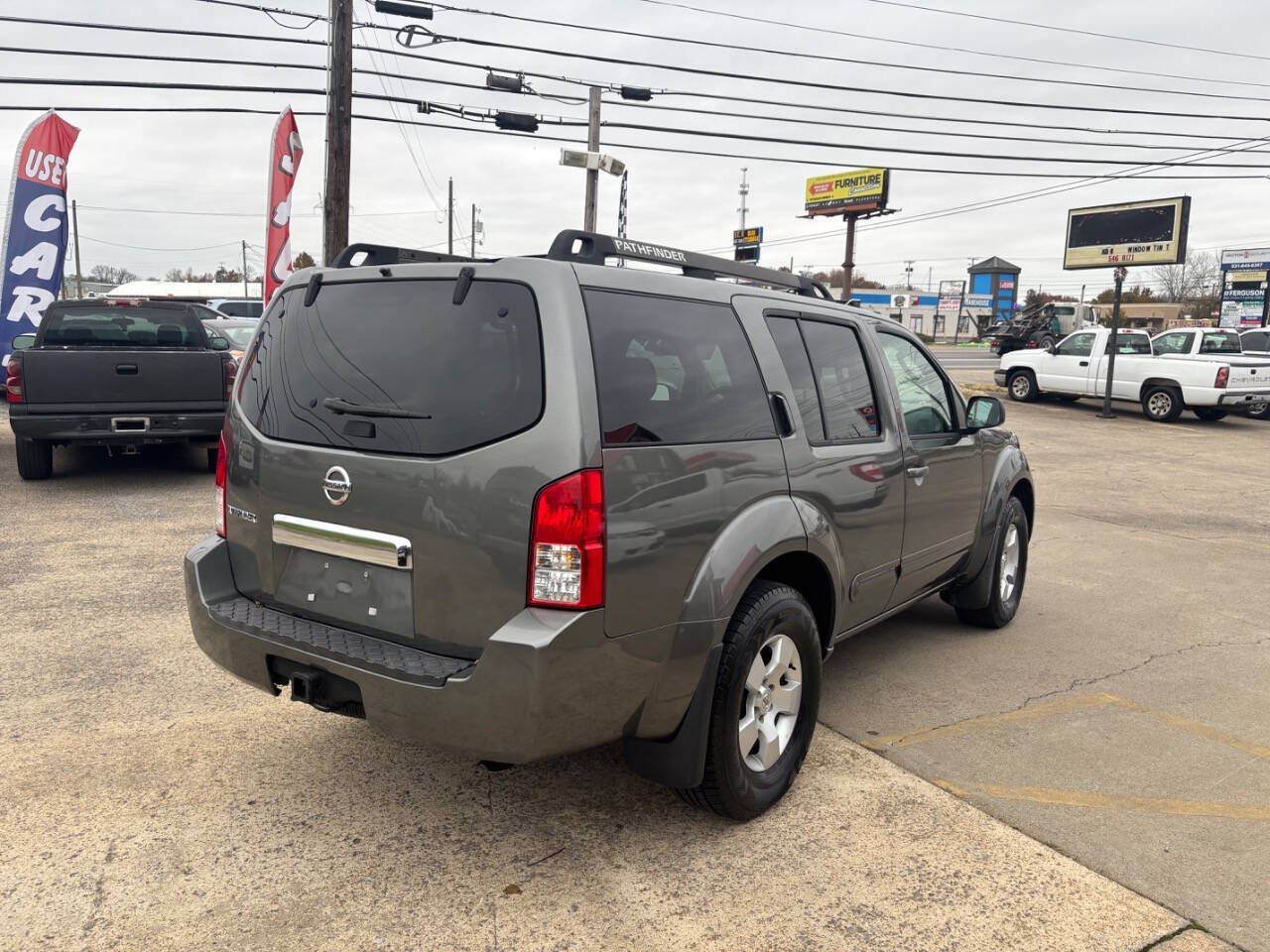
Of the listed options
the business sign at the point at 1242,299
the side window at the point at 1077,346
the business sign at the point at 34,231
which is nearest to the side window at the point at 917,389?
the business sign at the point at 34,231

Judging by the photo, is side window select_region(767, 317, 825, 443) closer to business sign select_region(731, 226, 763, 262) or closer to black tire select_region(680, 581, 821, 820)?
black tire select_region(680, 581, 821, 820)

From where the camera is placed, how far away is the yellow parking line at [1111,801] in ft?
10.9

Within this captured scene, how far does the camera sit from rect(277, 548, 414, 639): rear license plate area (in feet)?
9.04

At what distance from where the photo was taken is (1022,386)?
2186 cm

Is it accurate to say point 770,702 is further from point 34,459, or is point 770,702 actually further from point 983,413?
point 34,459

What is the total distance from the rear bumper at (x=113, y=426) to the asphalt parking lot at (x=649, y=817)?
3.22 metres

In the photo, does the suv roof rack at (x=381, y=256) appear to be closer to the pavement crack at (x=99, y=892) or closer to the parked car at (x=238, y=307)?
the pavement crack at (x=99, y=892)

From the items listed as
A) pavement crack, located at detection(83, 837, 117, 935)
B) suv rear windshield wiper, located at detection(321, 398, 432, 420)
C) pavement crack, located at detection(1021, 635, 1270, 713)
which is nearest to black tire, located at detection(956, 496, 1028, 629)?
pavement crack, located at detection(1021, 635, 1270, 713)

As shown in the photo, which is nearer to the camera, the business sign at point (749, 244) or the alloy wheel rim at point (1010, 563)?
the alloy wheel rim at point (1010, 563)

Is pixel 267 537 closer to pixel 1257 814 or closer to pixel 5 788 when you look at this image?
pixel 5 788

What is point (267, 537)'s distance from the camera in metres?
3.06

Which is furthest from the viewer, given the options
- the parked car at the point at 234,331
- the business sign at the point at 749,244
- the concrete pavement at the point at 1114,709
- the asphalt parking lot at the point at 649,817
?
the business sign at the point at 749,244

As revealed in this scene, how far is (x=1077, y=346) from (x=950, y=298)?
81025 mm

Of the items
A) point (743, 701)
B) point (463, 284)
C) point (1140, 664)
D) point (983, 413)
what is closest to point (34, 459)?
point (463, 284)
